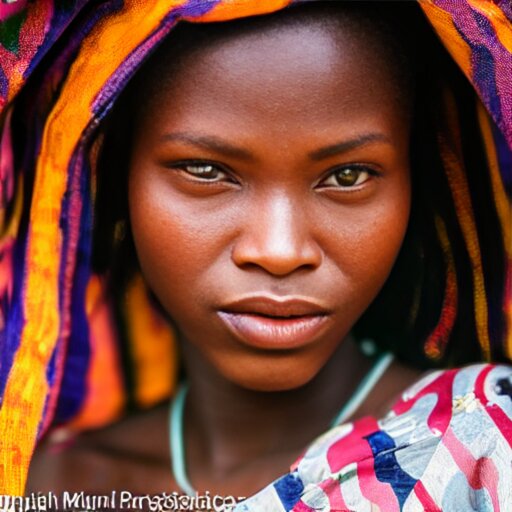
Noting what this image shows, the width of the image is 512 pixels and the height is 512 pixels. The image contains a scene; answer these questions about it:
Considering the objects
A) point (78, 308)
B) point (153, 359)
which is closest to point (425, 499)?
point (78, 308)

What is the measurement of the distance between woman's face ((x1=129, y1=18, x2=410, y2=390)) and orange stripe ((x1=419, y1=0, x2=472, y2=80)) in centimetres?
8

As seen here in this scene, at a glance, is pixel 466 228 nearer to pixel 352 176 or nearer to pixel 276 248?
pixel 352 176

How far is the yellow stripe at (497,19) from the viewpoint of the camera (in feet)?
3.56

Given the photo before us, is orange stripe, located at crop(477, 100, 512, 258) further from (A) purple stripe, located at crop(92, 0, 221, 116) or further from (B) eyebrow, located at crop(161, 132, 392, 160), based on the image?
(A) purple stripe, located at crop(92, 0, 221, 116)

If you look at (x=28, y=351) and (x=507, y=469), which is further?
(x=28, y=351)

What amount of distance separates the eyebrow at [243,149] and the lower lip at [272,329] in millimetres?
191

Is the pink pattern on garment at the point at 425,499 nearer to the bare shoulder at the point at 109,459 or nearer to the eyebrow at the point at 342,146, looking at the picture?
the eyebrow at the point at 342,146

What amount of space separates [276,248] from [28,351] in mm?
374

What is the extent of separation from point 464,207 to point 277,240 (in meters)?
0.30

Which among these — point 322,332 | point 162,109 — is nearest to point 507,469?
point 322,332

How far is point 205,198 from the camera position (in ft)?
3.87

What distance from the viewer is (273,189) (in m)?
1.14

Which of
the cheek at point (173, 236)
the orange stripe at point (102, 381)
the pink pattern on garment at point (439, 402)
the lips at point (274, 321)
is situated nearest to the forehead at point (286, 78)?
the cheek at point (173, 236)

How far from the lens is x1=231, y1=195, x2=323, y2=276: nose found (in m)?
1.11
